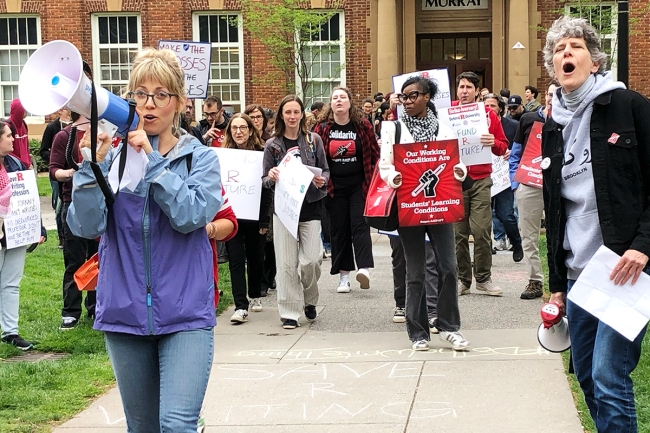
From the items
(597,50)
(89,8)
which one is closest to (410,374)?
(597,50)

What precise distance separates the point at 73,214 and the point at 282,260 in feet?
17.1

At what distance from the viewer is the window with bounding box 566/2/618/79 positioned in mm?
23203

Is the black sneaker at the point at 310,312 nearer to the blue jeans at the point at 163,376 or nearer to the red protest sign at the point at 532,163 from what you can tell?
the red protest sign at the point at 532,163

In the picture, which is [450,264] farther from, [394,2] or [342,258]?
[394,2]

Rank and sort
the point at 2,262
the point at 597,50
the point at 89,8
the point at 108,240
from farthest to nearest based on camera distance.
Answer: the point at 89,8, the point at 2,262, the point at 597,50, the point at 108,240

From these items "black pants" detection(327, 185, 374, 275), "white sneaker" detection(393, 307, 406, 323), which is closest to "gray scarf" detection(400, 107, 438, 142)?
"white sneaker" detection(393, 307, 406, 323)

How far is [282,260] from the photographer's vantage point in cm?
885

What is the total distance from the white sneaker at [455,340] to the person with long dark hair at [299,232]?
161cm

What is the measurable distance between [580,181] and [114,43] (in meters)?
24.5

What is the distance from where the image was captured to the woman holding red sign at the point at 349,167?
32.5 feet

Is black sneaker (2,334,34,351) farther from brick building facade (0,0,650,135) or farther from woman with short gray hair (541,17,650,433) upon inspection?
brick building facade (0,0,650,135)

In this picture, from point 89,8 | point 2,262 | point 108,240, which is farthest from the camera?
point 89,8

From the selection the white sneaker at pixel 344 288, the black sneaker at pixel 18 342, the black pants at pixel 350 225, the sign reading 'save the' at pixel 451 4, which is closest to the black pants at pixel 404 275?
the black pants at pixel 350 225

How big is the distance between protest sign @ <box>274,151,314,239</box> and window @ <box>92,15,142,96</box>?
762 inches
